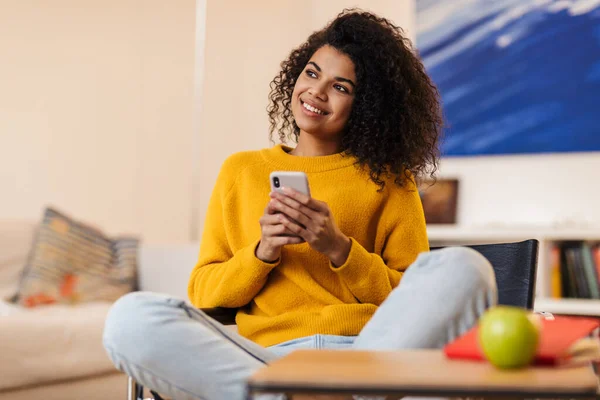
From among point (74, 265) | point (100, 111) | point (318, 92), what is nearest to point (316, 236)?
point (318, 92)

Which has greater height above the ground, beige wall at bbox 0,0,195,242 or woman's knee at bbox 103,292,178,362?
beige wall at bbox 0,0,195,242

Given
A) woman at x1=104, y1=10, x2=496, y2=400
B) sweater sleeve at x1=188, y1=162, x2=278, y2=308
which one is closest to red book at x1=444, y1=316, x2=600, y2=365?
woman at x1=104, y1=10, x2=496, y2=400

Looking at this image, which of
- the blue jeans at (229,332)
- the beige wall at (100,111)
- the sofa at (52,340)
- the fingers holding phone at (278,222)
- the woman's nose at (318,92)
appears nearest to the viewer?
the blue jeans at (229,332)

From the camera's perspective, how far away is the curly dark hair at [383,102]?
197 cm

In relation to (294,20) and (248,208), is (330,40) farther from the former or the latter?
(294,20)

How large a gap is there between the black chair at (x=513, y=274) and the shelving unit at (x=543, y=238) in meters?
1.75

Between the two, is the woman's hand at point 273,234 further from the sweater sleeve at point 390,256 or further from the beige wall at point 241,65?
the beige wall at point 241,65

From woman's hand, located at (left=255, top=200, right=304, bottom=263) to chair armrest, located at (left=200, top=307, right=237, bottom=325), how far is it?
0.20 m

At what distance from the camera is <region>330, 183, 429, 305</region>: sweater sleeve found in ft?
5.70

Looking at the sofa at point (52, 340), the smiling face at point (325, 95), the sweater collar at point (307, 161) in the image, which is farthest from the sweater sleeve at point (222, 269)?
the sofa at point (52, 340)

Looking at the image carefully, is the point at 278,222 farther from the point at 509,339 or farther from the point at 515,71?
the point at 515,71

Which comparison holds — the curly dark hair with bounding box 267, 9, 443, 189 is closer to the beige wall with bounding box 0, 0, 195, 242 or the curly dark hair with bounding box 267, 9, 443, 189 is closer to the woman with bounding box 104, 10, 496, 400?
the woman with bounding box 104, 10, 496, 400

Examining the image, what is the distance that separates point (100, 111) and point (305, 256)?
2585 mm

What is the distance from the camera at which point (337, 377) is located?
92 centimetres
